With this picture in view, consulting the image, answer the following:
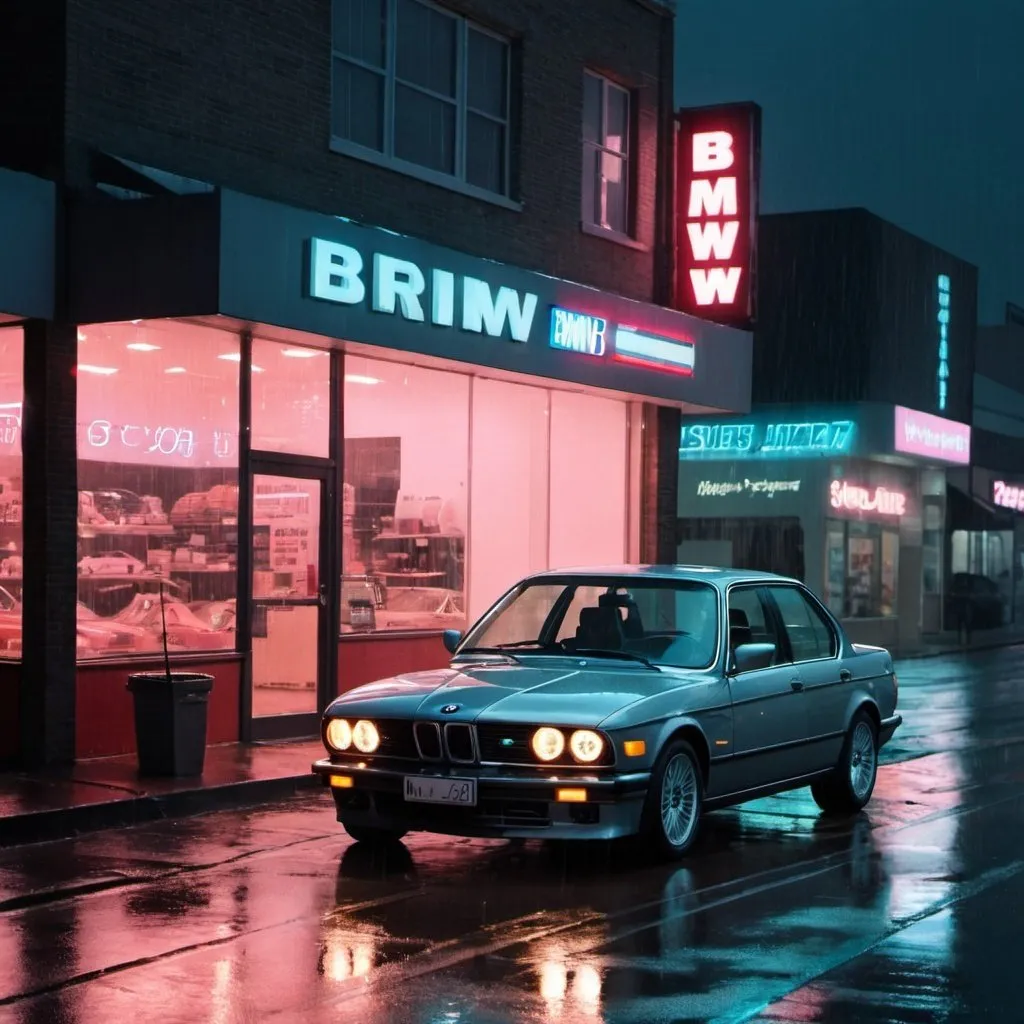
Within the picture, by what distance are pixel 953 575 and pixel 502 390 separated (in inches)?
1016

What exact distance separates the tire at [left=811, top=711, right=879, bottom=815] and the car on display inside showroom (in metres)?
0.01

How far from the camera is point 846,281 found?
3588 centimetres

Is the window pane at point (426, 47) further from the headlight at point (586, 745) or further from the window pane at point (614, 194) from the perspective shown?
the headlight at point (586, 745)

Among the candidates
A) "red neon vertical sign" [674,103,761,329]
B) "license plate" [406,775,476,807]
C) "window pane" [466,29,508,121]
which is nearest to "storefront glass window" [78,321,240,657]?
"window pane" [466,29,508,121]

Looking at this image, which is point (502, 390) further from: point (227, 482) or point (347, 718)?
point (347, 718)

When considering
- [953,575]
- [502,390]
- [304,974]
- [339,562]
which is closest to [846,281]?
[953,575]

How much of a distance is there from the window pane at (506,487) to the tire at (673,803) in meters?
8.43

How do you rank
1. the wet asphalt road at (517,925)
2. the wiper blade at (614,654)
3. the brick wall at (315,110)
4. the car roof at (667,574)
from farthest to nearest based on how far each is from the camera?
the brick wall at (315,110), the car roof at (667,574), the wiper blade at (614,654), the wet asphalt road at (517,925)

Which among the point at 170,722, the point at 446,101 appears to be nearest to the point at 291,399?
the point at 446,101

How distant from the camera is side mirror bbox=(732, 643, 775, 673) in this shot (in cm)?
977

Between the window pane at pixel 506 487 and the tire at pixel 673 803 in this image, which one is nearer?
the tire at pixel 673 803

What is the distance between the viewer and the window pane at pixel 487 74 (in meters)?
17.8

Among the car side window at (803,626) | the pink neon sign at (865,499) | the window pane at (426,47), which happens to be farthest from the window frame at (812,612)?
the pink neon sign at (865,499)

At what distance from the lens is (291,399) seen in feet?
51.4
